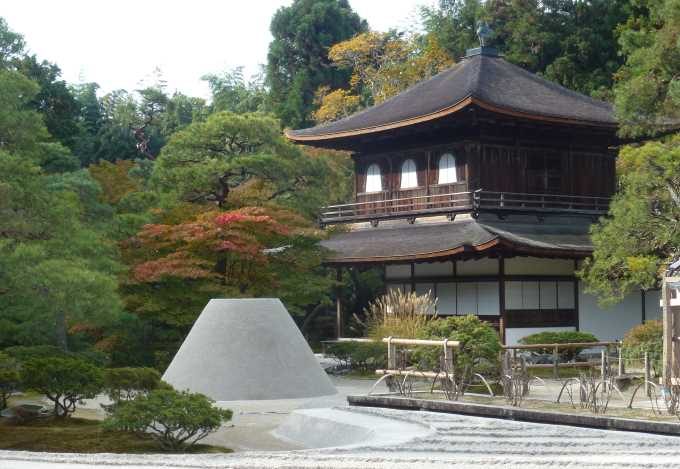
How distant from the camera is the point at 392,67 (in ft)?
141

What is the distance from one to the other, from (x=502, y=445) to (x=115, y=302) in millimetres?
8464

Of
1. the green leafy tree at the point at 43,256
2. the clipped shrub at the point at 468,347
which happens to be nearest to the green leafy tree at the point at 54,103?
the green leafy tree at the point at 43,256

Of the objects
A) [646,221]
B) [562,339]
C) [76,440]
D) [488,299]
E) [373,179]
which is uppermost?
[373,179]

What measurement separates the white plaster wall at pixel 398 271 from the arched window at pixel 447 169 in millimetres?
2347

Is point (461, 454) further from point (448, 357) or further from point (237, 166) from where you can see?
point (237, 166)

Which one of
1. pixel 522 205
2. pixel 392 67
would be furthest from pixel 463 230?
pixel 392 67

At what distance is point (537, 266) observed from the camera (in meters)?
26.3

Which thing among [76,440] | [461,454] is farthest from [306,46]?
[461,454]

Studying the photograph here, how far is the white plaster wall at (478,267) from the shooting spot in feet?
84.9

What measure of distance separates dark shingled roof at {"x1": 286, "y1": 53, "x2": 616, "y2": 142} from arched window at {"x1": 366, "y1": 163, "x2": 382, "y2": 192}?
1.37m

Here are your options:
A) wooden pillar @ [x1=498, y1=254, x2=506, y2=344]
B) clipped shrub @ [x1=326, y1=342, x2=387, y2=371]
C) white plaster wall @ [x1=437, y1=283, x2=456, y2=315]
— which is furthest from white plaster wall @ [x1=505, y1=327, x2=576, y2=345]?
clipped shrub @ [x1=326, y1=342, x2=387, y2=371]

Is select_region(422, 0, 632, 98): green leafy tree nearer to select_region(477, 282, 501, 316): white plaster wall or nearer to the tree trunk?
select_region(477, 282, 501, 316): white plaster wall

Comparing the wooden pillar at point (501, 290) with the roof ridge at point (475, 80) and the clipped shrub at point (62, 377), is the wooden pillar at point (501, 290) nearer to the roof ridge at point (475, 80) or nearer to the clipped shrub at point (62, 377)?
the roof ridge at point (475, 80)

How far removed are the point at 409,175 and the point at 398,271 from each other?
268cm
